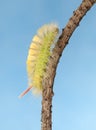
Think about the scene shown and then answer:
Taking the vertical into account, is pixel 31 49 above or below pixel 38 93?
above

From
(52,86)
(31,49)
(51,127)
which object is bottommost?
(51,127)

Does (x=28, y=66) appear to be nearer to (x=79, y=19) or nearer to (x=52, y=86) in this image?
(x=52, y=86)

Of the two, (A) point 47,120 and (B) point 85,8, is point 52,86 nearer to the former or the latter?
(A) point 47,120

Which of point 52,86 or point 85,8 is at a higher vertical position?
point 85,8

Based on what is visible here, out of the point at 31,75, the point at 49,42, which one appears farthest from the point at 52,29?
the point at 31,75

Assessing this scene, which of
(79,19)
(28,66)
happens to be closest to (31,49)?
(28,66)
